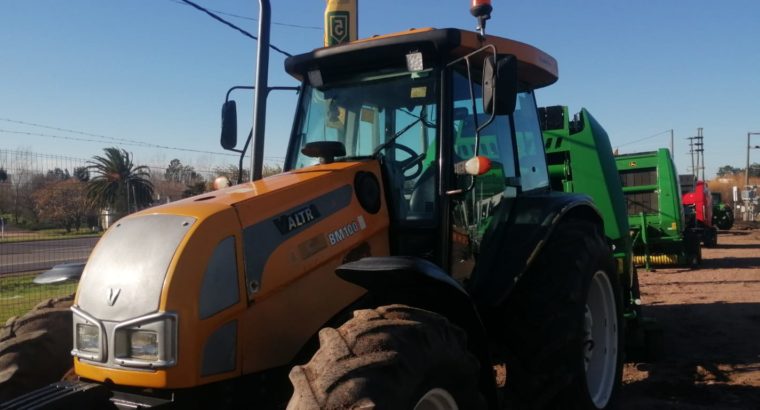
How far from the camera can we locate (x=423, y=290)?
10.4 feet

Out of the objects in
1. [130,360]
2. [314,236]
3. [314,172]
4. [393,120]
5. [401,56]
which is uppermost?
[401,56]

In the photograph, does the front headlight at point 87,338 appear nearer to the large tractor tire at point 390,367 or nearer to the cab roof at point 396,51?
the large tractor tire at point 390,367

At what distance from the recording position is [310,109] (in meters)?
4.18

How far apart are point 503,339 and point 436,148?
1.20 metres

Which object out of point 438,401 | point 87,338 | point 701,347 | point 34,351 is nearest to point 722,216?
point 701,347

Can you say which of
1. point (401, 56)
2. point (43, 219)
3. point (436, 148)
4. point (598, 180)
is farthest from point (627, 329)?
point (43, 219)

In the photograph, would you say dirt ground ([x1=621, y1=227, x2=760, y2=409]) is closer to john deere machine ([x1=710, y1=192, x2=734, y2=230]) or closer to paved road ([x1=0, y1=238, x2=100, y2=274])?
paved road ([x1=0, y1=238, x2=100, y2=274])

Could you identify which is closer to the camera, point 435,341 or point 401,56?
point 435,341

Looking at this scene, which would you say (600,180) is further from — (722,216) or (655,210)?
(722,216)

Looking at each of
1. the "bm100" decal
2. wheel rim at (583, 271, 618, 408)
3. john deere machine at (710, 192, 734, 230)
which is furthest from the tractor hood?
john deere machine at (710, 192, 734, 230)

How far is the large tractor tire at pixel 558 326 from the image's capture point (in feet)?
11.5

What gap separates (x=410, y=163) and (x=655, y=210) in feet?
35.2

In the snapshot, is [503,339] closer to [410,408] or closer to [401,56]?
[410,408]

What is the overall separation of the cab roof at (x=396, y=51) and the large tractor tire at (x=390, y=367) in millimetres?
1646
